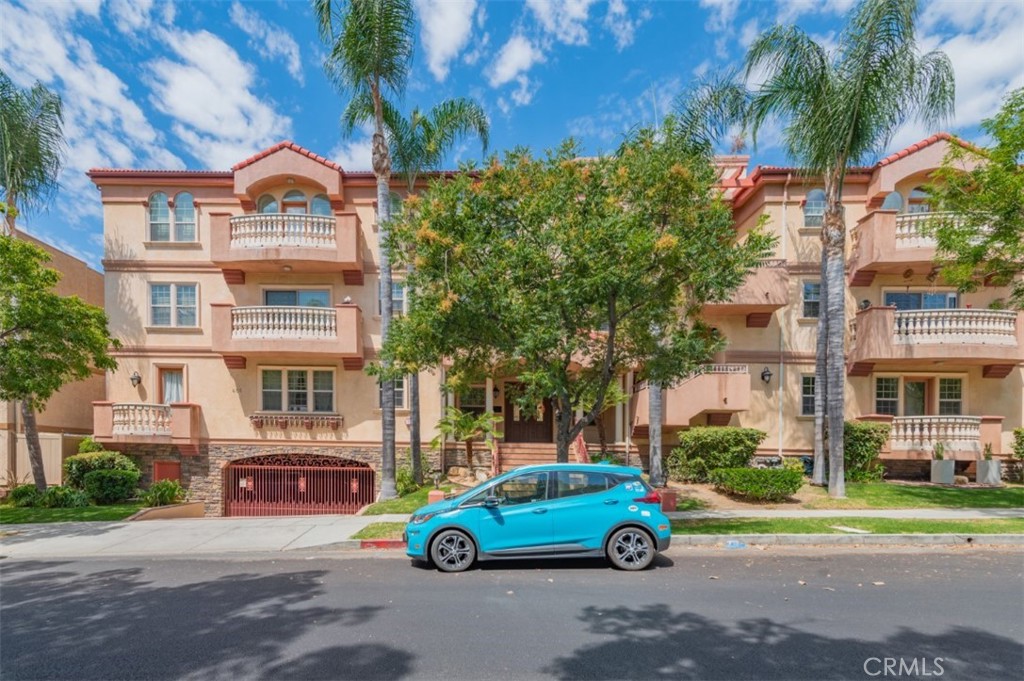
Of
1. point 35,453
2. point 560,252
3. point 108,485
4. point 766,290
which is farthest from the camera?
point 766,290

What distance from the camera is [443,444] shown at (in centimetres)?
1526

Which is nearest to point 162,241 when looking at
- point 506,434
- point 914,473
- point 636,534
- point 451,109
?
point 451,109

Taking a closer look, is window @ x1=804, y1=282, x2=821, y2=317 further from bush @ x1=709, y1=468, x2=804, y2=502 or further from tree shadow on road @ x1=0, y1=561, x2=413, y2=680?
tree shadow on road @ x1=0, y1=561, x2=413, y2=680

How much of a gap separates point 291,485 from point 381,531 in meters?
7.64

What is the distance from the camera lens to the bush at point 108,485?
1365 centimetres

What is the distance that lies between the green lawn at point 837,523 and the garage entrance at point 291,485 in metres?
10.3

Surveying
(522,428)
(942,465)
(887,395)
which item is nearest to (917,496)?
(942,465)

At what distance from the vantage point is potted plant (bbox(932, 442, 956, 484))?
45.8 feet

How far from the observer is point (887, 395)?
615 inches

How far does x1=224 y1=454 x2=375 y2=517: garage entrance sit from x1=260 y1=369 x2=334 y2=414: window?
1.64m

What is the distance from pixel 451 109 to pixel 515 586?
12.4 m

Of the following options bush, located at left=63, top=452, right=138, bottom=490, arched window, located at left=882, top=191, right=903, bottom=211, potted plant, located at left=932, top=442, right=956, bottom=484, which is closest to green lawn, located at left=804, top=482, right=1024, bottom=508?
potted plant, located at left=932, top=442, right=956, bottom=484

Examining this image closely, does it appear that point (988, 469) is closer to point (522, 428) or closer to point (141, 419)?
point (522, 428)

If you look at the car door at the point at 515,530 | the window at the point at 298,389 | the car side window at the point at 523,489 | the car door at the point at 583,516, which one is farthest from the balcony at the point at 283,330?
the car door at the point at 583,516
